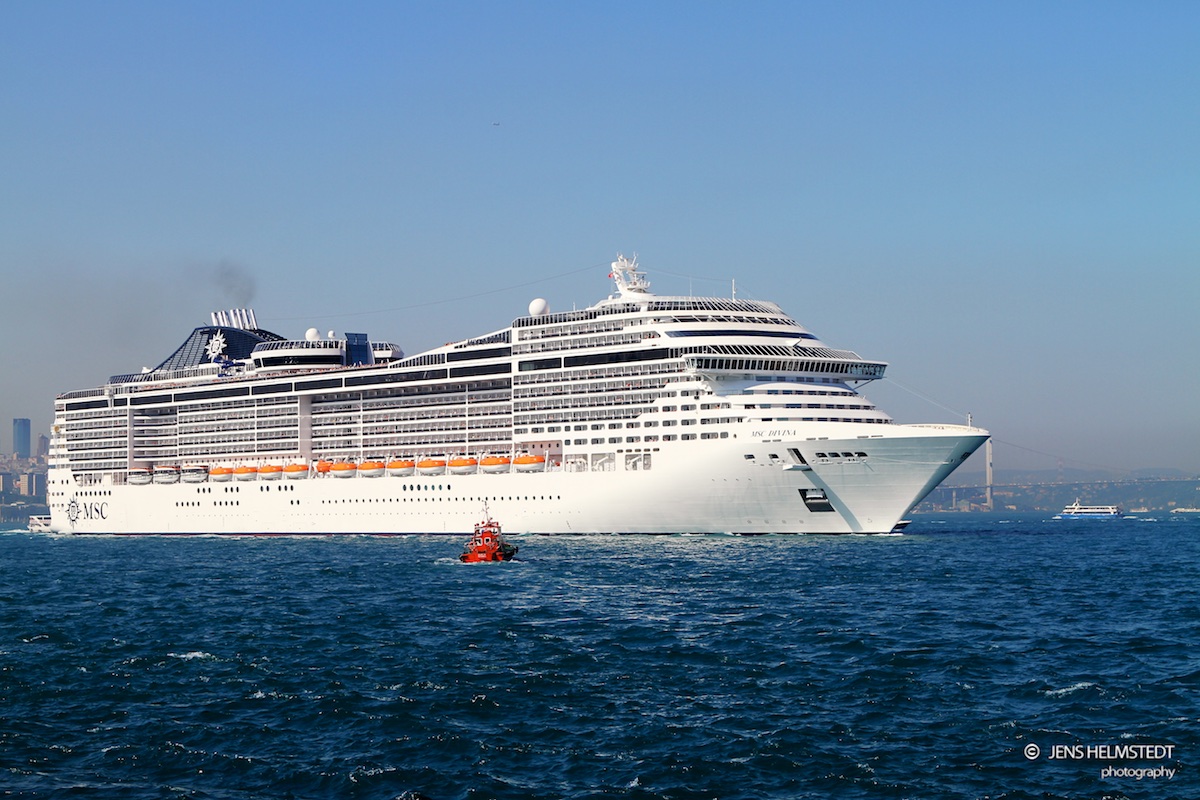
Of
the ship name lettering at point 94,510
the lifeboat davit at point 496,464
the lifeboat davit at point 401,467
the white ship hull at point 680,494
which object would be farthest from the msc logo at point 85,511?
the lifeboat davit at point 496,464

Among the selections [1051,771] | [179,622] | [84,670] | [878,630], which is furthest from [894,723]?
[179,622]

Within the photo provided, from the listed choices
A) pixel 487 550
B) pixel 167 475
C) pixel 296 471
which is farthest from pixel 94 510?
pixel 487 550

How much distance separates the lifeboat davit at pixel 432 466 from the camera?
9362 cm

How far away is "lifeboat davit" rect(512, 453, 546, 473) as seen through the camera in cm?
8750

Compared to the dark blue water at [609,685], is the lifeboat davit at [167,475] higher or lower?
higher

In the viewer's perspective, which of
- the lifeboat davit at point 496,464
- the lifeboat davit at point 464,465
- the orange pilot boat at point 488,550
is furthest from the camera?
the lifeboat davit at point 464,465

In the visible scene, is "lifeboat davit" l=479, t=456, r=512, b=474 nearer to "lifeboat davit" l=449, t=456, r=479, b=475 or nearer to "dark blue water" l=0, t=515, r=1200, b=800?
"lifeboat davit" l=449, t=456, r=479, b=475

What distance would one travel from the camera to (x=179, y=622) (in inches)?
1697

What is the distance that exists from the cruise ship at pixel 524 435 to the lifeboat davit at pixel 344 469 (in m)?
0.24

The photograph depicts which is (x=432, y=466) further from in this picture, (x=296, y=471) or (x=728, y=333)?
(x=728, y=333)

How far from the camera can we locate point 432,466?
93562mm

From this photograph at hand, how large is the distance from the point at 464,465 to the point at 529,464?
20.8ft

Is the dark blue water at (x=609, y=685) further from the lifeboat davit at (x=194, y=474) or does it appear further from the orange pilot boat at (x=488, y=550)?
the lifeboat davit at (x=194, y=474)

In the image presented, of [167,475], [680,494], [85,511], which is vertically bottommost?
[85,511]
